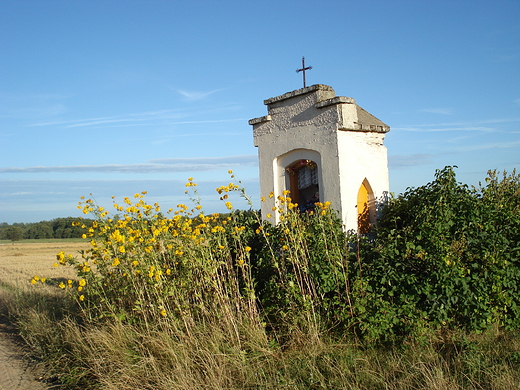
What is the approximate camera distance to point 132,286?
5.88 m

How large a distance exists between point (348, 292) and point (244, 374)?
1512mm

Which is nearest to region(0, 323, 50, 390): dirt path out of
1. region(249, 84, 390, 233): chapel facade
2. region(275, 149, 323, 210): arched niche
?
region(249, 84, 390, 233): chapel facade

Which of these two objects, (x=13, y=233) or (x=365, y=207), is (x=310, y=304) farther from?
(x=13, y=233)

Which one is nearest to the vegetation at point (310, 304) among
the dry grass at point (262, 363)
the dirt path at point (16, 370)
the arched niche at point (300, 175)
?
the dry grass at point (262, 363)

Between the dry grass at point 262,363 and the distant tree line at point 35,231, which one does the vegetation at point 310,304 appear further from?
the distant tree line at point 35,231

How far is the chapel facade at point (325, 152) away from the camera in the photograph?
7.11 metres

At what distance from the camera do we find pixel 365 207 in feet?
25.2

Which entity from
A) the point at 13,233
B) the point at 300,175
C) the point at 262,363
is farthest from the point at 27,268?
the point at 13,233

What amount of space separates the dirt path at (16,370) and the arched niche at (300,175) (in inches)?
184

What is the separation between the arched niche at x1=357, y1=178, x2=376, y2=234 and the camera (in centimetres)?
759

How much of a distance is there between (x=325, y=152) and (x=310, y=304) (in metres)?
2.93

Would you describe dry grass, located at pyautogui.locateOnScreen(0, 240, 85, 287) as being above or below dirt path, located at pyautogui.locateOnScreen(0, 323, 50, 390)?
above

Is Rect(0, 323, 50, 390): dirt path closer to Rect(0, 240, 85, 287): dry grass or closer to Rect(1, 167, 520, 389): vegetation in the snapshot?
Rect(1, 167, 520, 389): vegetation

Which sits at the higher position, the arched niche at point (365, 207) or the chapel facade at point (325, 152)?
the chapel facade at point (325, 152)
